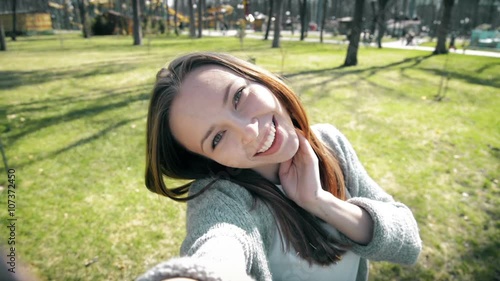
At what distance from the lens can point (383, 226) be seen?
1396 millimetres

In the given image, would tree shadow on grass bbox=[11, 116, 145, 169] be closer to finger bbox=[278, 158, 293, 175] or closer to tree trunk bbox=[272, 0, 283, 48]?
finger bbox=[278, 158, 293, 175]

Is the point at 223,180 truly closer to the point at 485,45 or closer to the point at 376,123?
the point at 376,123

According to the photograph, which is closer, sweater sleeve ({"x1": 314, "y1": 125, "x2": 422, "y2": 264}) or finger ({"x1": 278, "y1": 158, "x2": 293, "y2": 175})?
sweater sleeve ({"x1": 314, "y1": 125, "x2": 422, "y2": 264})

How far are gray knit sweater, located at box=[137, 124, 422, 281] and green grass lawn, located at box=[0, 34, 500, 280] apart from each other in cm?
74

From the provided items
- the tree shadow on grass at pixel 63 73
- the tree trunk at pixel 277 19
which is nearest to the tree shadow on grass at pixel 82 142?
the tree shadow on grass at pixel 63 73

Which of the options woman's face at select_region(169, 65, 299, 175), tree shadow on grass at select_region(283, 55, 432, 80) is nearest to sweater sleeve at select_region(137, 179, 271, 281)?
woman's face at select_region(169, 65, 299, 175)

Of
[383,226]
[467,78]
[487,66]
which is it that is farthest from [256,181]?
[487,66]

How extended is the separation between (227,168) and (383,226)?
2.31 ft

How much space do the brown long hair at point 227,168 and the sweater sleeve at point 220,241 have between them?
0.06 meters

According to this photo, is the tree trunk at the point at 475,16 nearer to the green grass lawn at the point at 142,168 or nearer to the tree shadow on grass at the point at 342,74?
the tree shadow on grass at the point at 342,74

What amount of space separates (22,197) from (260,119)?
3936mm

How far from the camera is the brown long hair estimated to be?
137 cm

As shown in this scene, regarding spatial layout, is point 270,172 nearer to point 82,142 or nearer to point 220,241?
point 220,241

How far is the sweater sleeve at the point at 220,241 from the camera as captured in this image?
2.83 ft
